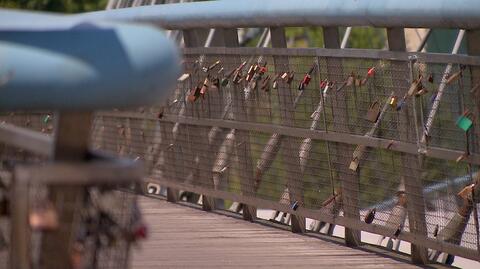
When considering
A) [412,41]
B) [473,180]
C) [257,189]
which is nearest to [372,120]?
[473,180]

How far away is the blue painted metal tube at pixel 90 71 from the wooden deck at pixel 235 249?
170 inches

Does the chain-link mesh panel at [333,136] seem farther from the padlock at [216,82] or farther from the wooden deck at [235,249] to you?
the wooden deck at [235,249]

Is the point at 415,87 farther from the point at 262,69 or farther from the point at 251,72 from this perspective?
the point at 251,72

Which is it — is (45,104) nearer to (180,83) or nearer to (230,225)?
(230,225)

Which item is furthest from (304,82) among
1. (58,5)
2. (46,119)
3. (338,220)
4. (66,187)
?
(58,5)

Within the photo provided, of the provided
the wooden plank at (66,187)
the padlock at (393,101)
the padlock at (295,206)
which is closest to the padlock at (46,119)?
the padlock at (295,206)

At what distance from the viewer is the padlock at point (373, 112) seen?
911 cm

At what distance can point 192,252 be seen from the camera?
9750 millimetres

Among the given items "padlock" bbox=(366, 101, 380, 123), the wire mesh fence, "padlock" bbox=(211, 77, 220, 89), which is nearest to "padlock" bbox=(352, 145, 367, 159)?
the wire mesh fence

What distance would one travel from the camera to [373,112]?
29.9 feet

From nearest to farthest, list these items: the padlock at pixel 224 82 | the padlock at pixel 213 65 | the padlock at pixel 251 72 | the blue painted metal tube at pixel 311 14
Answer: the blue painted metal tube at pixel 311 14, the padlock at pixel 251 72, the padlock at pixel 224 82, the padlock at pixel 213 65

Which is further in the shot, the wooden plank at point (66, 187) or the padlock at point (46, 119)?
the padlock at point (46, 119)

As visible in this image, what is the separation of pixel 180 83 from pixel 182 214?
3.69 ft

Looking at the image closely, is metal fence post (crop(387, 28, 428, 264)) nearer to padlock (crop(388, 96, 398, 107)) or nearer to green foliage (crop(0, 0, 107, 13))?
padlock (crop(388, 96, 398, 107))
